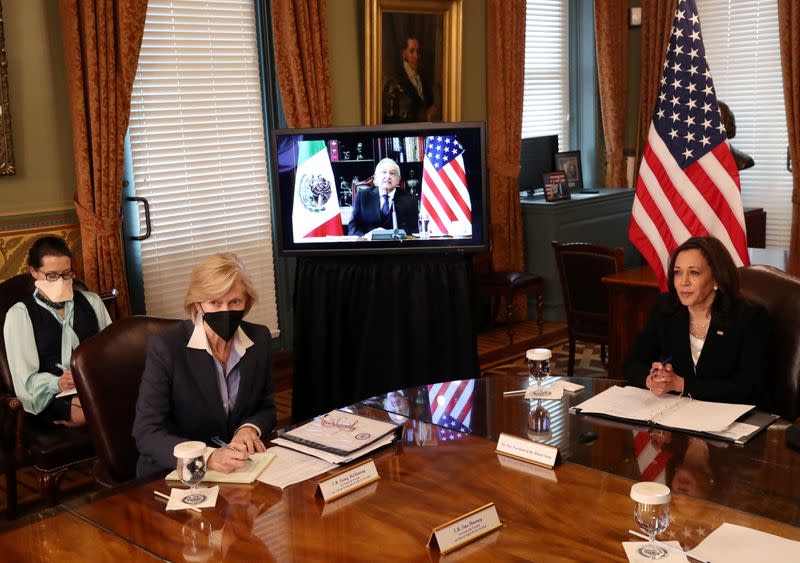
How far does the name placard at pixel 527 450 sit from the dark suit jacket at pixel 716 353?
0.76 m

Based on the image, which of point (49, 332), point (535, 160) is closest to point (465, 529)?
point (49, 332)

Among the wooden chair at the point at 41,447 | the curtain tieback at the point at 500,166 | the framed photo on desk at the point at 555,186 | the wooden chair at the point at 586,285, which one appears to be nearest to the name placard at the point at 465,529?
the wooden chair at the point at 41,447

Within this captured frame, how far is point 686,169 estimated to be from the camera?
4387 mm

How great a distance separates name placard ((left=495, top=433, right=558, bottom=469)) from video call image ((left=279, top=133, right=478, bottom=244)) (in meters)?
2.52

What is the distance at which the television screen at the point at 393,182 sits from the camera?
4949mm

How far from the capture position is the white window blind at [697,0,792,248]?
8094 millimetres

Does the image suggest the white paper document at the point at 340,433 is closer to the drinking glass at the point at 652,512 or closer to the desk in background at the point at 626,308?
the drinking glass at the point at 652,512

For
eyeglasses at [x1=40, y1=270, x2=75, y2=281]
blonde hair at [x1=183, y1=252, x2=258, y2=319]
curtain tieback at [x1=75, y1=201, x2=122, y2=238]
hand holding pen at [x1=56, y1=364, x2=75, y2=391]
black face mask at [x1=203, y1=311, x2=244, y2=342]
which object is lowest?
hand holding pen at [x1=56, y1=364, x2=75, y2=391]

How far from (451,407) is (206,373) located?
2.54 ft

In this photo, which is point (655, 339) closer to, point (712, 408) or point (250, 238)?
point (712, 408)

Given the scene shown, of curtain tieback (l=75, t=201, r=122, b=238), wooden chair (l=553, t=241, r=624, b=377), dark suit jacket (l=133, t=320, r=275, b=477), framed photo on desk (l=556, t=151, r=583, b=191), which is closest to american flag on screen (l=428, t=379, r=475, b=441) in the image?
dark suit jacket (l=133, t=320, r=275, b=477)

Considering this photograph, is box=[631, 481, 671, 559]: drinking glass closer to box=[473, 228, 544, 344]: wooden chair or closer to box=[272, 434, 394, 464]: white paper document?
box=[272, 434, 394, 464]: white paper document

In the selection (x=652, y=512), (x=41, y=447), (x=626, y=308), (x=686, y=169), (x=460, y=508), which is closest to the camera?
(x=652, y=512)

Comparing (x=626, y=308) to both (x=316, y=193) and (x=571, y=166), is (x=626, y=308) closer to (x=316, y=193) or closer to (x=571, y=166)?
(x=316, y=193)
